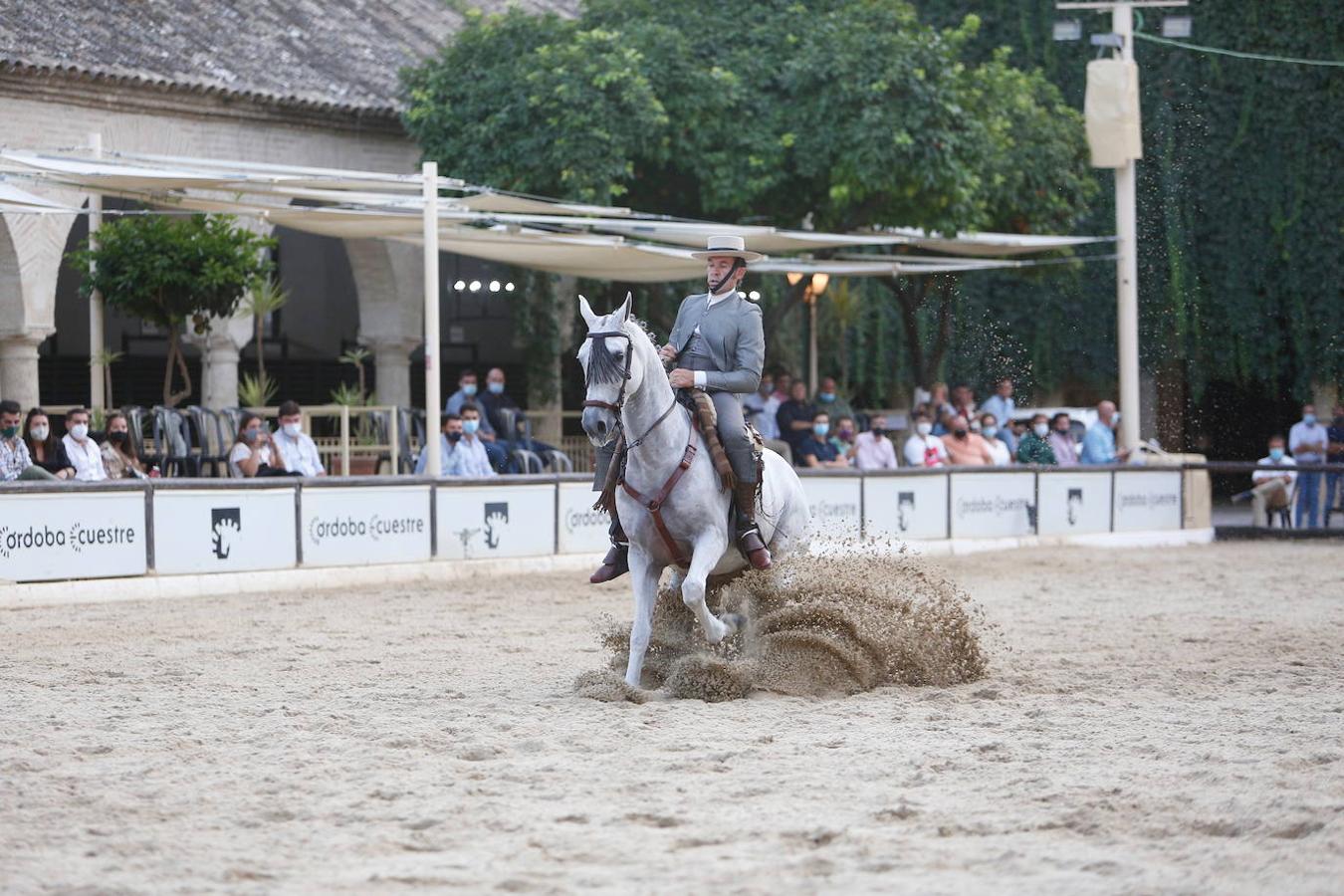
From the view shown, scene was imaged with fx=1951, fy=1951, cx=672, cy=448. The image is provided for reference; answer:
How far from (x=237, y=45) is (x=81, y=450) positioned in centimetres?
982

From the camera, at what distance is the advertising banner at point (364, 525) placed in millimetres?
17219

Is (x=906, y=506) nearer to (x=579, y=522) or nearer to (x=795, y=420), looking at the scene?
(x=795, y=420)

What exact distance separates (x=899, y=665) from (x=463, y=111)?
1503 cm

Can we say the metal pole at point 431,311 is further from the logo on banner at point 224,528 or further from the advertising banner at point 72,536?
the advertising banner at point 72,536

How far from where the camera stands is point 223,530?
1653 centimetres

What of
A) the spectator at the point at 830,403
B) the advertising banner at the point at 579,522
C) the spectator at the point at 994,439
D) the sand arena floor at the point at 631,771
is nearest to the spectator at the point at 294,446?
the advertising banner at the point at 579,522

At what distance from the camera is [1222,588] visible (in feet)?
59.2

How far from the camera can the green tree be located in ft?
64.0

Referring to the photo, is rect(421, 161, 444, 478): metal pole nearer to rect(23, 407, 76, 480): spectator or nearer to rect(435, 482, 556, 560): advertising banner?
rect(435, 482, 556, 560): advertising banner

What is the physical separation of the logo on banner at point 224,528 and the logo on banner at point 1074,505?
36.4 feet

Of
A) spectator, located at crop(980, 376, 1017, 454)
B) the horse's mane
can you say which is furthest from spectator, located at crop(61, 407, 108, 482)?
spectator, located at crop(980, 376, 1017, 454)

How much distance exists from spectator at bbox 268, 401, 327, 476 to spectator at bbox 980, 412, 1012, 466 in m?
9.01

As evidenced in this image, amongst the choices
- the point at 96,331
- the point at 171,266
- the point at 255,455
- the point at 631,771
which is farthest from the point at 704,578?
the point at 96,331

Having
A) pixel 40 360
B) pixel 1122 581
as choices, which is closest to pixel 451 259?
pixel 40 360
